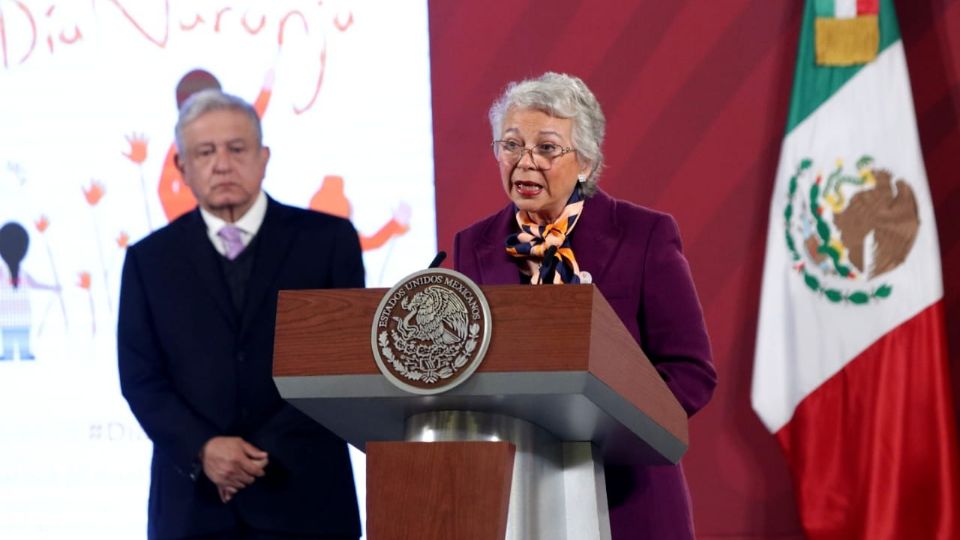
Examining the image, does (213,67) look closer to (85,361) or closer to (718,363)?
(85,361)

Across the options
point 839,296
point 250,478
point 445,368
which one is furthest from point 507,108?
point 839,296

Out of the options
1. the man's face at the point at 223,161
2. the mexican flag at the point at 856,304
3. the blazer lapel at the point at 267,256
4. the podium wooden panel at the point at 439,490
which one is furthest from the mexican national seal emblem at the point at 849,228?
the podium wooden panel at the point at 439,490

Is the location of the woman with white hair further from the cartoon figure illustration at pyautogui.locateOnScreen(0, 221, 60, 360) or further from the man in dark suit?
the cartoon figure illustration at pyautogui.locateOnScreen(0, 221, 60, 360)

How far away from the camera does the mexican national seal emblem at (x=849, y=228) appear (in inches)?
141

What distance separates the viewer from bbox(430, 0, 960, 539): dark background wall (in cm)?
371

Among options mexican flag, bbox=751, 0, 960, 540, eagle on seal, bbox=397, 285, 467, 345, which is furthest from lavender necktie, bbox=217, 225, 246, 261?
eagle on seal, bbox=397, 285, 467, 345

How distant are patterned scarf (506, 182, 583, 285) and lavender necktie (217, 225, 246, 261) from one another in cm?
136

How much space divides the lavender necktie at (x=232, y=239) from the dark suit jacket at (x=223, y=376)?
4 centimetres

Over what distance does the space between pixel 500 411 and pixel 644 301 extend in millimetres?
568

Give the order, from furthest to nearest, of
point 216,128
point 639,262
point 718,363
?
1. point 718,363
2. point 216,128
3. point 639,262

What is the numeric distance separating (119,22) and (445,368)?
2871mm

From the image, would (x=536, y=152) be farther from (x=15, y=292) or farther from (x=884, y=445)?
(x=15, y=292)

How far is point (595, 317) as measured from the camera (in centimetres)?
145

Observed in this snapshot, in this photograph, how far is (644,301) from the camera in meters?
2.07
